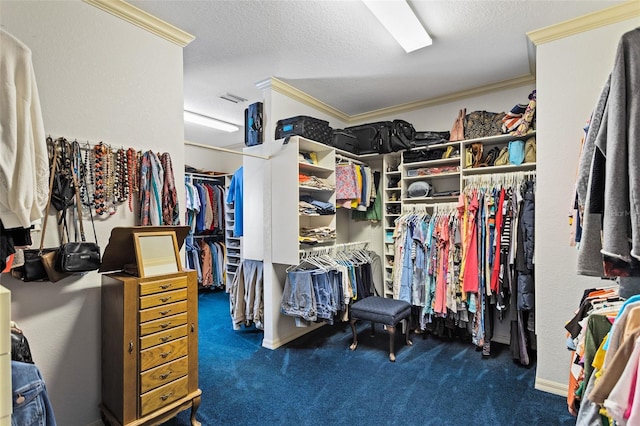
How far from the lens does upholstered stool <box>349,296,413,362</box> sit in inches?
115

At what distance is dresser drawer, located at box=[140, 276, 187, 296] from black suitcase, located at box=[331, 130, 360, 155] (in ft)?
7.33

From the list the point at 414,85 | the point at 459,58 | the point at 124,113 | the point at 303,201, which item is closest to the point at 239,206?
the point at 303,201

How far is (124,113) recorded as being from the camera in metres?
2.10

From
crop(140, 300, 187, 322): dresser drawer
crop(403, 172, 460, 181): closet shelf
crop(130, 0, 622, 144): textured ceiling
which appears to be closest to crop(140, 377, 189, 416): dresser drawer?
crop(140, 300, 187, 322): dresser drawer

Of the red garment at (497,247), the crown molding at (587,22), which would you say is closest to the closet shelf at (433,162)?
the red garment at (497,247)

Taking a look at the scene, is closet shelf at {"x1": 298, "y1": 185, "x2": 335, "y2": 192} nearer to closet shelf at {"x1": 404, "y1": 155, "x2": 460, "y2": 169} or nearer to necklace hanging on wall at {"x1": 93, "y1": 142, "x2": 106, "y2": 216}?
closet shelf at {"x1": 404, "y1": 155, "x2": 460, "y2": 169}

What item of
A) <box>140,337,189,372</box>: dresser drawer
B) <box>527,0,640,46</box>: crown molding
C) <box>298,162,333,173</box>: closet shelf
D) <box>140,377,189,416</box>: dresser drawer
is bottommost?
<box>140,377,189,416</box>: dresser drawer

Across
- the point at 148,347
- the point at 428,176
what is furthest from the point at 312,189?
the point at 148,347

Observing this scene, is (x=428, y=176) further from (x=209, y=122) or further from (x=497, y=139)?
(x=209, y=122)

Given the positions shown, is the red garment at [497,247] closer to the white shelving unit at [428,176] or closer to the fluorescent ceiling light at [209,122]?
the white shelving unit at [428,176]

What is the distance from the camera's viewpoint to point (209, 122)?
4.49 meters

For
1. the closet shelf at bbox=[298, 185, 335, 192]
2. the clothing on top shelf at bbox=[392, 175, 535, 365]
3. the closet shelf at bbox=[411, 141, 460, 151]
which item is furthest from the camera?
the closet shelf at bbox=[411, 141, 460, 151]

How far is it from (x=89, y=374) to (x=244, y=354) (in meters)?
1.36

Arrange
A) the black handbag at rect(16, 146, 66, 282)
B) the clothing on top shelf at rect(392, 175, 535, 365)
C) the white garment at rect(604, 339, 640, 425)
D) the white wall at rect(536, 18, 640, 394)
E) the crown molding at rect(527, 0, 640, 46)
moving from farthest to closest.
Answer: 1. the clothing on top shelf at rect(392, 175, 535, 365)
2. the white wall at rect(536, 18, 640, 394)
3. the crown molding at rect(527, 0, 640, 46)
4. the black handbag at rect(16, 146, 66, 282)
5. the white garment at rect(604, 339, 640, 425)
